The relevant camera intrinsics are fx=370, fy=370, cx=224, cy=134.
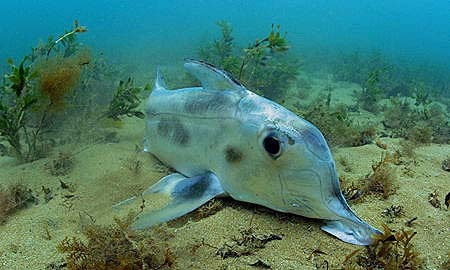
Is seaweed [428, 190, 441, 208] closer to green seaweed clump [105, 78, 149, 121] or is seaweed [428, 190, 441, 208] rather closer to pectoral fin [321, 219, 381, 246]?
pectoral fin [321, 219, 381, 246]

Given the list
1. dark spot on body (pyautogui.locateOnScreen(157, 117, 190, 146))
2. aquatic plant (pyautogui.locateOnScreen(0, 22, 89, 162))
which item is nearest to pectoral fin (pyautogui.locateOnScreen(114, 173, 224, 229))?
dark spot on body (pyautogui.locateOnScreen(157, 117, 190, 146))

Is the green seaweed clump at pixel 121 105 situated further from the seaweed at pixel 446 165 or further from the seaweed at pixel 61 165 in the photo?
the seaweed at pixel 446 165

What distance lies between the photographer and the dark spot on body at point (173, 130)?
15.9 feet

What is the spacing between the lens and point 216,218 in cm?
381

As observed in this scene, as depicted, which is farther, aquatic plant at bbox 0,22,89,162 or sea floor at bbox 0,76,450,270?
aquatic plant at bbox 0,22,89,162

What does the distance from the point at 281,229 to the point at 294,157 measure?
2.32ft

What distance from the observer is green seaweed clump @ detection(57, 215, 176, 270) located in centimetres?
295

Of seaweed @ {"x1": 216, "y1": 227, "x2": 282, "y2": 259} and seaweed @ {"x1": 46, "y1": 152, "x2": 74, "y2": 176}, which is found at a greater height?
seaweed @ {"x1": 216, "y1": 227, "x2": 282, "y2": 259}

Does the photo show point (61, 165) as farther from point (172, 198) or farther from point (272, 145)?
point (272, 145)

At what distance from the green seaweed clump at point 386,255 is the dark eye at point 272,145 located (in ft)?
3.61

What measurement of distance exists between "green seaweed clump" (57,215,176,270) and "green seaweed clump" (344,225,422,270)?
1525 millimetres

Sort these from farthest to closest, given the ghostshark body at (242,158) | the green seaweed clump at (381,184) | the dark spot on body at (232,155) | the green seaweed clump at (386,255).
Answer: the green seaweed clump at (381,184) < the dark spot on body at (232,155) < the ghostshark body at (242,158) < the green seaweed clump at (386,255)

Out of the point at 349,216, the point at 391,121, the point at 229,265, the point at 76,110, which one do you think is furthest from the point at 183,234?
the point at 391,121

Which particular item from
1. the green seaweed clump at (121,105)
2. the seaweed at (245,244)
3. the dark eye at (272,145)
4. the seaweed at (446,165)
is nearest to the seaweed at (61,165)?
the green seaweed clump at (121,105)
